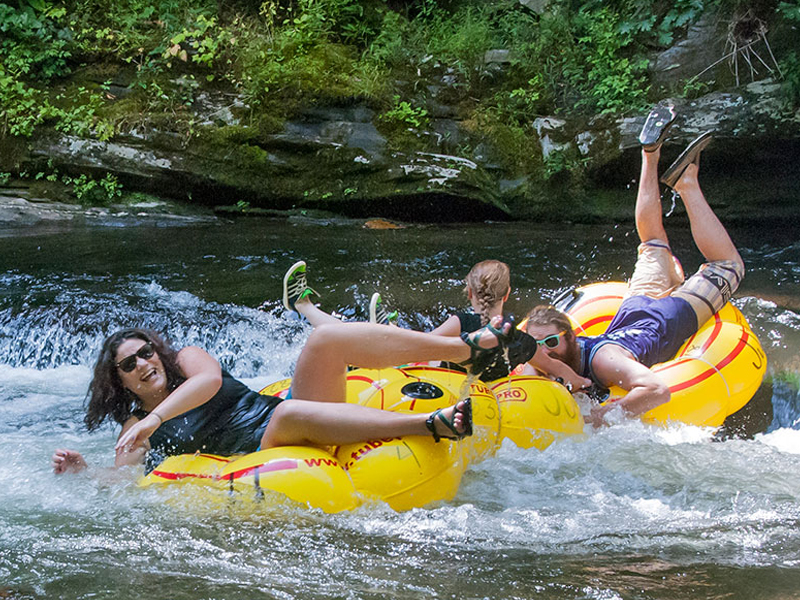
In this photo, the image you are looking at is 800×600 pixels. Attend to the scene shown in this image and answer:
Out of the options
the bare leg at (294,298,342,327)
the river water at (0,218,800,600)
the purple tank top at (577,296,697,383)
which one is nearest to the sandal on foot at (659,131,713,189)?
the purple tank top at (577,296,697,383)

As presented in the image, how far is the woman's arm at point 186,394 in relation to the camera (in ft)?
9.64

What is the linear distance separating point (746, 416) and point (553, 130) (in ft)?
16.8

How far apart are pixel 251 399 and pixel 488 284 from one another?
1244 millimetres

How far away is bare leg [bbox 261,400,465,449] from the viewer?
9.93ft

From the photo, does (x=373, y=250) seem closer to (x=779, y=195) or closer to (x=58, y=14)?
(x=779, y=195)

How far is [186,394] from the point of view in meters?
3.18

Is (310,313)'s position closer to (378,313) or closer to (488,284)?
(378,313)

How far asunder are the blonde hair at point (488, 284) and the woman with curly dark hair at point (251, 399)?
911 millimetres

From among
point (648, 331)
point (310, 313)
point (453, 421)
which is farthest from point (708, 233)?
point (453, 421)

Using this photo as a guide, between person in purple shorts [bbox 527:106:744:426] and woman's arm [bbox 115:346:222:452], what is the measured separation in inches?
57.5

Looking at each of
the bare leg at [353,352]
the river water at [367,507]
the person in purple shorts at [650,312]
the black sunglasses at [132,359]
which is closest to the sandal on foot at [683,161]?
the person in purple shorts at [650,312]

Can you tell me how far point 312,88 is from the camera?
898 cm

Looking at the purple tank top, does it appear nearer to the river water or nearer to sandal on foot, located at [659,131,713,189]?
the river water

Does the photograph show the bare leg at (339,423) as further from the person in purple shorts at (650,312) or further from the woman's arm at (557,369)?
the woman's arm at (557,369)
